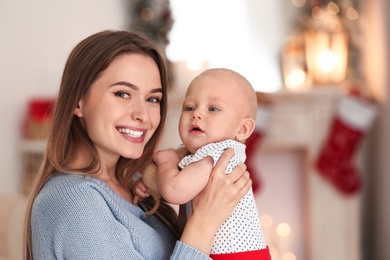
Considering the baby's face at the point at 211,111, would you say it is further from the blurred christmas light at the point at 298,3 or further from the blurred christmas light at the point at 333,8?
the blurred christmas light at the point at 298,3

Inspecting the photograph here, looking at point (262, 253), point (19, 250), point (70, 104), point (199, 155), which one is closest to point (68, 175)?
point (70, 104)

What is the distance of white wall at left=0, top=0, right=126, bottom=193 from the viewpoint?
4035mm

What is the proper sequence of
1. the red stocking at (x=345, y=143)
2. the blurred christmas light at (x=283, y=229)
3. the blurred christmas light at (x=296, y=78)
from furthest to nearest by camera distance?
the blurred christmas light at (x=296, y=78)
the blurred christmas light at (x=283, y=229)
the red stocking at (x=345, y=143)

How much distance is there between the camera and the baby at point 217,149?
1.52 meters

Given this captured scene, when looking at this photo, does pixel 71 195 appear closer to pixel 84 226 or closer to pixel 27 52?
pixel 84 226

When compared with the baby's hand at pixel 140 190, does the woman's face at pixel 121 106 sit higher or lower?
higher

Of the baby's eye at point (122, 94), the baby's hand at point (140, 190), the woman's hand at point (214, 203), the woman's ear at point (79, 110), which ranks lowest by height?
the baby's hand at point (140, 190)

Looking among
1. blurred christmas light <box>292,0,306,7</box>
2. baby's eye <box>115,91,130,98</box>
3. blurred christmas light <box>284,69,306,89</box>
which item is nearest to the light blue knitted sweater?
baby's eye <box>115,91,130,98</box>

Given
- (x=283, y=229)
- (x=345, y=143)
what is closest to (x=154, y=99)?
(x=345, y=143)

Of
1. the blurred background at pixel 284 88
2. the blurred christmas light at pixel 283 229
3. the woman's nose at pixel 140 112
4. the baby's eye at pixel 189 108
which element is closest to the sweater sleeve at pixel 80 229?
the woman's nose at pixel 140 112

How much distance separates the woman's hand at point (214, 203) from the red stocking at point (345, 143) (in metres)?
2.76

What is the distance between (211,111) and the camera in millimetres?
1635

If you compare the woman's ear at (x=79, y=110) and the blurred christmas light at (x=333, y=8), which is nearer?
the woman's ear at (x=79, y=110)

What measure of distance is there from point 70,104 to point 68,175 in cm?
17
